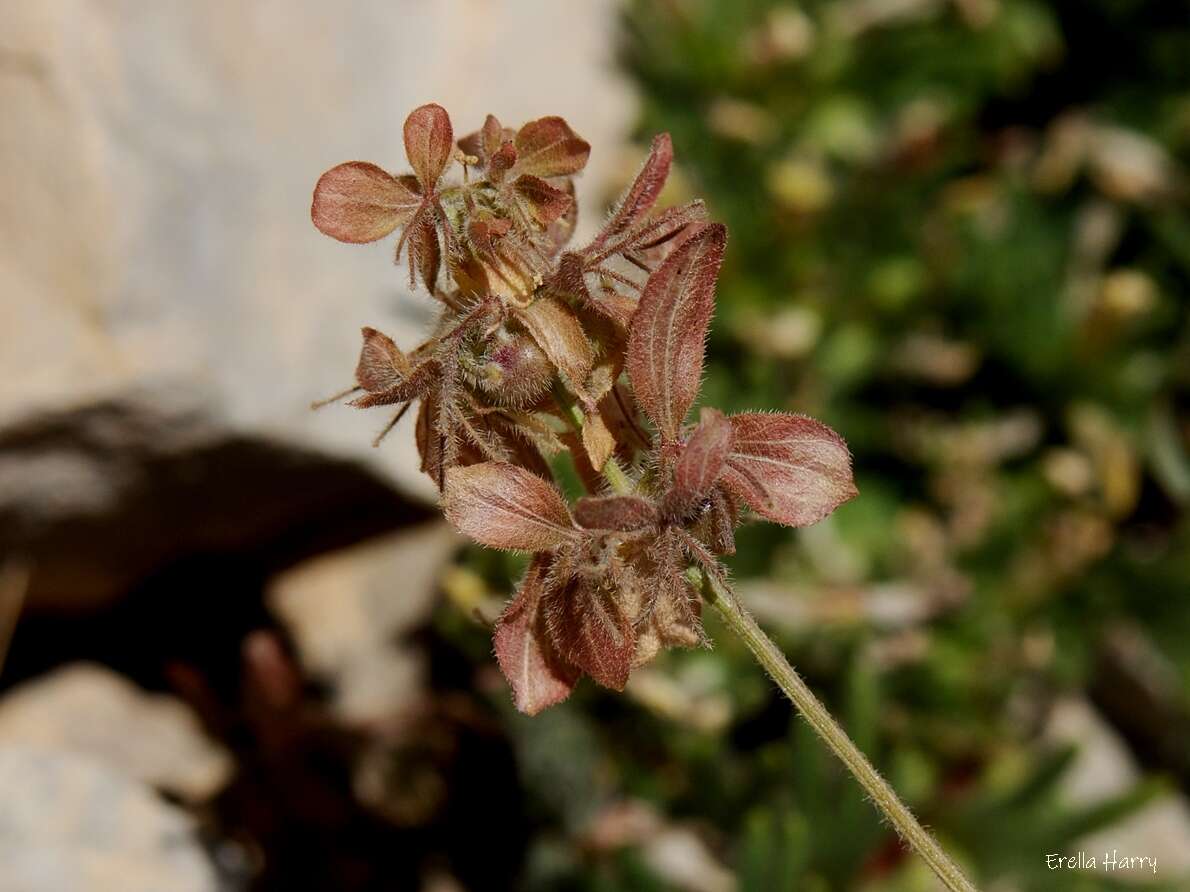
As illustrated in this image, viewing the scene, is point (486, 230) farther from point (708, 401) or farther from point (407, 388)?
point (708, 401)

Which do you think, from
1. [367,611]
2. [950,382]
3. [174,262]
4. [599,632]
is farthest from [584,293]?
[950,382]

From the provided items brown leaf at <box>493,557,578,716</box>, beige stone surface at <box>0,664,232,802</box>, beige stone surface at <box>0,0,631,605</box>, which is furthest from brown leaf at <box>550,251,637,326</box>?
beige stone surface at <box>0,664,232,802</box>

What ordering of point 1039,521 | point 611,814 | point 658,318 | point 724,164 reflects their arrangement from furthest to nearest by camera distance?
point 724,164, point 1039,521, point 611,814, point 658,318

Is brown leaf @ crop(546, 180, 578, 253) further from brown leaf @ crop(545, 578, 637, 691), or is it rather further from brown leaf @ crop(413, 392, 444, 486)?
brown leaf @ crop(545, 578, 637, 691)

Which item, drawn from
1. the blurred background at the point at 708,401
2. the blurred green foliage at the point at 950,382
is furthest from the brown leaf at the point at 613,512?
the blurred green foliage at the point at 950,382

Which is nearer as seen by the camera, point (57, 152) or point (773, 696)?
point (57, 152)

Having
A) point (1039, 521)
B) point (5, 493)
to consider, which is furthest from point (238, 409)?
point (1039, 521)

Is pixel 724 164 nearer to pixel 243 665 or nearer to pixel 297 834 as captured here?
pixel 243 665
